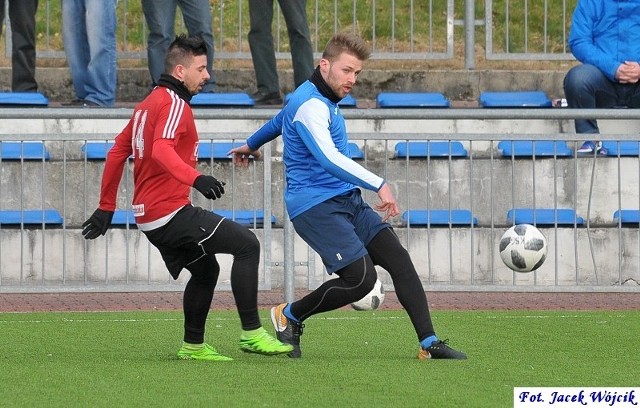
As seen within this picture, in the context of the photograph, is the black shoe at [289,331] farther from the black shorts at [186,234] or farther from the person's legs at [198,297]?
the black shorts at [186,234]

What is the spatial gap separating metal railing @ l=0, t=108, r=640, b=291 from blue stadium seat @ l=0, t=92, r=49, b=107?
1.41 meters

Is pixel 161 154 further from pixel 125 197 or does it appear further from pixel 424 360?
pixel 125 197

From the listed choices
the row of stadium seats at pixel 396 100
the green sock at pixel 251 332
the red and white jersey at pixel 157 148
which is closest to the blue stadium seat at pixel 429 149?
the row of stadium seats at pixel 396 100

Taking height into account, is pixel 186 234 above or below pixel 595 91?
below

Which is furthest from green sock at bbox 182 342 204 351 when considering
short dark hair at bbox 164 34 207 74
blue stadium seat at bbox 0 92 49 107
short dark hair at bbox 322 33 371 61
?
blue stadium seat at bbox 0 92 49 107

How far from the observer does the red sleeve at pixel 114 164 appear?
316 inches

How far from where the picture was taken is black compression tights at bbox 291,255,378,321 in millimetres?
7855

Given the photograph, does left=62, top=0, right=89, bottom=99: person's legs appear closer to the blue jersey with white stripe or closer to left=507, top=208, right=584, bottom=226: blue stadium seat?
left=507, top=208, right=584, bottom=226: blue stadium seat

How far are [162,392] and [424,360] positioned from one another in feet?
5.95

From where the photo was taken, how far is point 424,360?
25.5ft

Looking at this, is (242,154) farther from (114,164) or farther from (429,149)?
(429,149)

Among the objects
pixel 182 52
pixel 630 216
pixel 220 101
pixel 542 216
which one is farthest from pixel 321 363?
pixel 220 101

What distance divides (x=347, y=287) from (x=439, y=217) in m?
4.24

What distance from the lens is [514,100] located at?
14.4 meters
